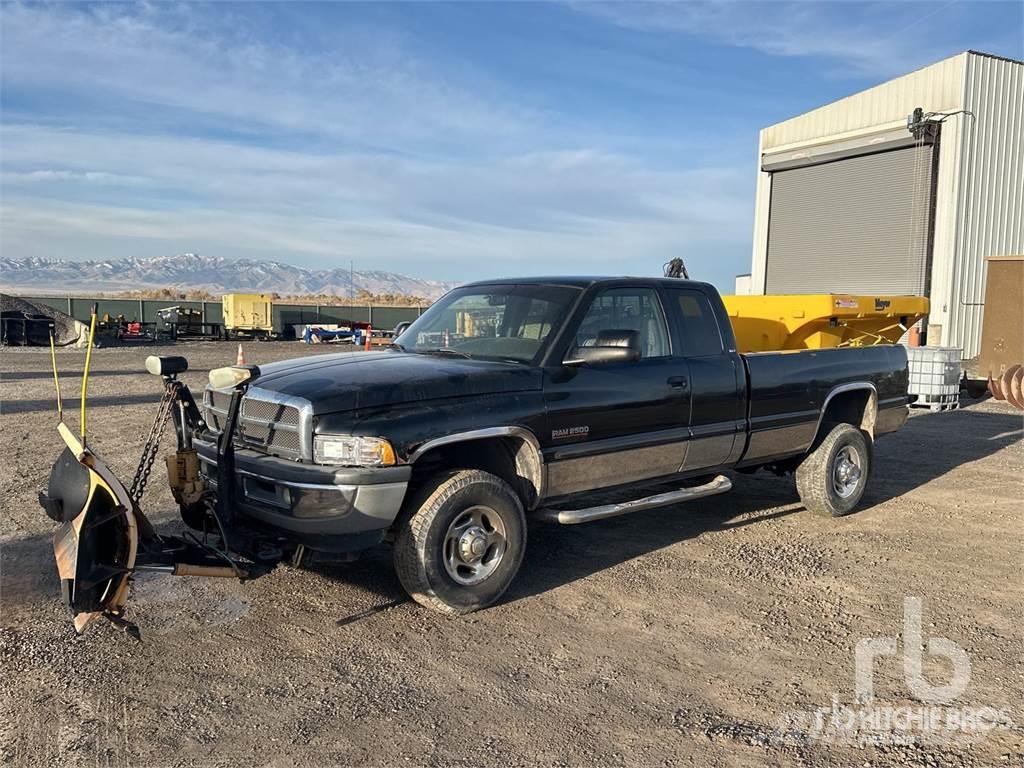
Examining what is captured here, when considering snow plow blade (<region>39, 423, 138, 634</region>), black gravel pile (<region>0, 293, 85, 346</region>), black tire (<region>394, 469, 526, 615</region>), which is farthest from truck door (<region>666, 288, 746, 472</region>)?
black gravel pile (<region>0, 293, 85, 346</region>)

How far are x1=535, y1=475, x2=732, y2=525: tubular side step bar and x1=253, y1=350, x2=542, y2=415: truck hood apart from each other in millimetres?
820

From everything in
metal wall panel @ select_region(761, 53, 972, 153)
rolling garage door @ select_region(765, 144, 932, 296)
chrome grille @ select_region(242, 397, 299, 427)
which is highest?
metal wall panel @ select_region(761, 53, 972, 153)

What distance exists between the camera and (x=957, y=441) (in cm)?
1096

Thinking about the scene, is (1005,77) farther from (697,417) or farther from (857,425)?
(697,417)

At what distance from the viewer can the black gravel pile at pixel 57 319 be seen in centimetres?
3084

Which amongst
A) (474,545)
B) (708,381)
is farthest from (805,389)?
(474,545)

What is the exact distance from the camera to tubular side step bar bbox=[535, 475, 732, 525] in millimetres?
5062

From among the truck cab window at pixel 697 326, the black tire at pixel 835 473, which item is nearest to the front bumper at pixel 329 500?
the truck cab window at pixel 697 326

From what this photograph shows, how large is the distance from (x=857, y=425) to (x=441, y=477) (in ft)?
15.2

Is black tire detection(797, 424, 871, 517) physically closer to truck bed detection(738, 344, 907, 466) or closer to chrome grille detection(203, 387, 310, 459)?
truck bed detection(738, 344, 907, 466)

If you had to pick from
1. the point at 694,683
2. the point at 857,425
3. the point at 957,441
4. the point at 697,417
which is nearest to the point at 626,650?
the point at 694,683

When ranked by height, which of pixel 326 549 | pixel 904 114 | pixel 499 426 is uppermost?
pixel 904 114

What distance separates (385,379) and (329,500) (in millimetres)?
743

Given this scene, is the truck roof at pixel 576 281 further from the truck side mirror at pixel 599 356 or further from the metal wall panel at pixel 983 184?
the metal wall panel at pixel 983 184
